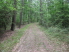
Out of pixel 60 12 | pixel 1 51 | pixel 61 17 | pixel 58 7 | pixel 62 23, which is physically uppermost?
pixel 58 7

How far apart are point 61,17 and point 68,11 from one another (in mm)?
1241

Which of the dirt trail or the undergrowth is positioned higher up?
the undergrowth

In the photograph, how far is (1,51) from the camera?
520 cm

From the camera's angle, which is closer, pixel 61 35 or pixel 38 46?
pixel 38 46

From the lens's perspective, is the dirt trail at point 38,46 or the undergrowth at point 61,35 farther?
the undergrowth at point 61,35

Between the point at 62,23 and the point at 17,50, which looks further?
the point at 62,23

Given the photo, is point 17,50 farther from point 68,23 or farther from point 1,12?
Answer: point 68,23

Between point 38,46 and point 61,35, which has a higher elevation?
point 61,35

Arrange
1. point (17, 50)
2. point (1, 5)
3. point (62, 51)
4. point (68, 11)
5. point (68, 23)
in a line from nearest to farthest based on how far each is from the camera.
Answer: point (62, 51) → point (17, 50) → point (1, 5) → point (68, 11) → point (68, 23)

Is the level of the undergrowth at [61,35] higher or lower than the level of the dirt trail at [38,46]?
higher

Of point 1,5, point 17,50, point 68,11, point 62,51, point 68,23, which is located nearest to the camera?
point 62,51

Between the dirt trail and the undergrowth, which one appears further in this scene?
the undergrowth

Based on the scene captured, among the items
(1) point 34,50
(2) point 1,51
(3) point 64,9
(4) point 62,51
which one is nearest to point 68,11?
(3) point 64,9

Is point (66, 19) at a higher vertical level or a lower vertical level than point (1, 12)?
lower
